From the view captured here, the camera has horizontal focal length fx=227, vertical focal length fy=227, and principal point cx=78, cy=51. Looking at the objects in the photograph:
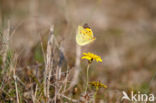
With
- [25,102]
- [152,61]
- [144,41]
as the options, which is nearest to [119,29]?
[144,41]

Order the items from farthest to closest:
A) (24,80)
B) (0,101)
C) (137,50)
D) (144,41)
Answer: (144,41)
(137,50)
(24,80)
(0,101)

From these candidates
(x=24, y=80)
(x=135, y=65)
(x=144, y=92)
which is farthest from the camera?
(x=135, y=65)

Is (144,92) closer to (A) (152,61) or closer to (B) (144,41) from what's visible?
(A) (152,61)

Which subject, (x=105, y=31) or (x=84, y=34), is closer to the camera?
(x=84, y=34)

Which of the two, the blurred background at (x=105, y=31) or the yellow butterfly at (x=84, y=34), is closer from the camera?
the yellow butterfly at (x=84, y=34)

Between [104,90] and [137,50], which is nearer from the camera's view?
[104,90]

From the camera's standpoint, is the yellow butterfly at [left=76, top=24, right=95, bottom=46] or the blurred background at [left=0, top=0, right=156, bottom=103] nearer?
the yellow butterfly at [left=76, top=24, right=95, bottom=46]

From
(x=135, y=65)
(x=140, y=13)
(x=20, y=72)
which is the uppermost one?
(x=140, y=13)

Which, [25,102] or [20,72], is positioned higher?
[20,72]
